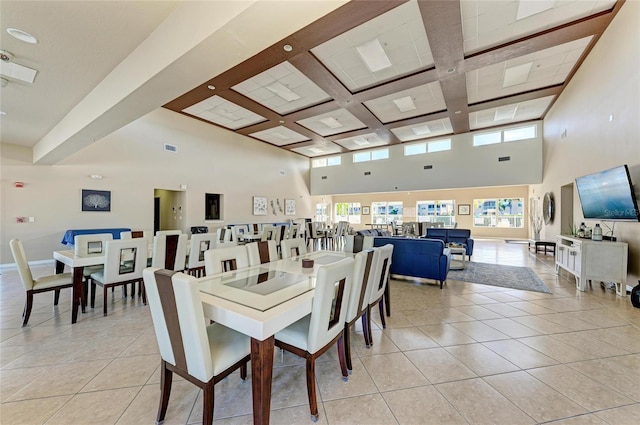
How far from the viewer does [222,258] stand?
234 centimetres

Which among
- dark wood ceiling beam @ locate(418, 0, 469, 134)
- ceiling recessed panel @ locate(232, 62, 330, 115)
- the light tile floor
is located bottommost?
the light tile floor

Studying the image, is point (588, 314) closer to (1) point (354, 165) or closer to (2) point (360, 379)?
(2) point (360, 379)

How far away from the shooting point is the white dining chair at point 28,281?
2.62 meters

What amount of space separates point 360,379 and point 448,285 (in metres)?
3.08

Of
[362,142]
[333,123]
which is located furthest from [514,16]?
[362,142]

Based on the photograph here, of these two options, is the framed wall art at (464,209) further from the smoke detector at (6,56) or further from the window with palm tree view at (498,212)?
the smoke detector at (6,56)

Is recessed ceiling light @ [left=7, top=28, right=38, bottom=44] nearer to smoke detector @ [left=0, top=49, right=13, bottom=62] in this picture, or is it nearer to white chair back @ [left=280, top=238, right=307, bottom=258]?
smoke detector @ [left=0, top=49, right=13, bottom=62]

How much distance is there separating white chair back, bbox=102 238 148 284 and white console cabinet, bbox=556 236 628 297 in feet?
20.7

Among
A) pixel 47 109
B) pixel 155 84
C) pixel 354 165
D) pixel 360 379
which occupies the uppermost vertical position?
pixel 354 165

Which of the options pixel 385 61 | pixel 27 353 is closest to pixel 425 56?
pixel 385 61

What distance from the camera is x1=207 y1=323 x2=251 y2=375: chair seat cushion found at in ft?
4.53

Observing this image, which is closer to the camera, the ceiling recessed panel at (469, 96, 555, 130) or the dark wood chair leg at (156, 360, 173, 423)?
the dark wood chair leg at (156, 360, 173, 423)

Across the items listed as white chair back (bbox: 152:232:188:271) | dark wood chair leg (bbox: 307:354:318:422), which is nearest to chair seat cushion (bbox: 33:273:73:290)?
white chair back (bbox: 152:232:188:271)

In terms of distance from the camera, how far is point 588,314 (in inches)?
116
